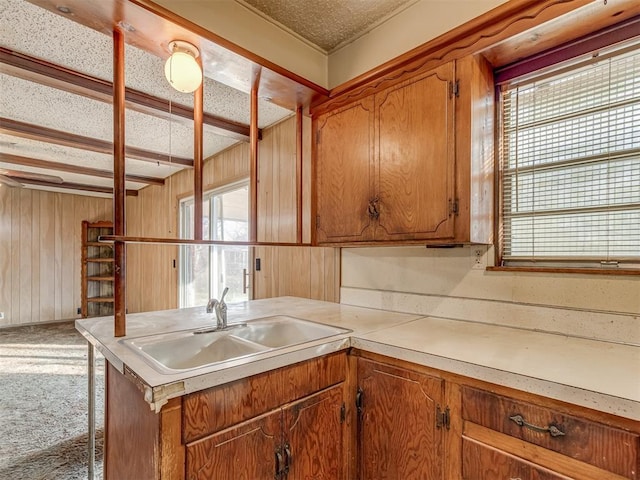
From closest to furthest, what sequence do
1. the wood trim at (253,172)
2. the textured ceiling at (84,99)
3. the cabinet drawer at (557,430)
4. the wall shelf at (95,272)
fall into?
1. the cabinet drawer at (557,430)
2. the textured ceiling at (84,99)
3. the wood trim at (253,172)
4. the wall shelf at (95,272)

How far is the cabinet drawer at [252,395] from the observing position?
3.14 ft

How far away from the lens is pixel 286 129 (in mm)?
2730

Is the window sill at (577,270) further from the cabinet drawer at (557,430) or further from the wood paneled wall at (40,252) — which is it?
the wood paneled wall at (40,252)

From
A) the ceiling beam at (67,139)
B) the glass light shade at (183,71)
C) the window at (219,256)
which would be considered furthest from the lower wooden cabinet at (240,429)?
the ceiling beam at (67,139)

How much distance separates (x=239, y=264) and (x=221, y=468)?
8.49ft

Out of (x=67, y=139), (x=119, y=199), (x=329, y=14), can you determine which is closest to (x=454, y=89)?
(x=329, y=14)

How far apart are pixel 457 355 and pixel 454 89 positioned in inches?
40.9

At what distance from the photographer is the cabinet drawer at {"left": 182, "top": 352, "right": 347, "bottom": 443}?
37.6 inches

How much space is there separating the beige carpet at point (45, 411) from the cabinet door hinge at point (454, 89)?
258 centimetres

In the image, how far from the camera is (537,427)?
92 cm

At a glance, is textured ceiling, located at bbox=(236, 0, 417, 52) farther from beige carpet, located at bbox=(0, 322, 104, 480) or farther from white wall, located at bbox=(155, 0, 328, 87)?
beige carpet, located at bbox=(0, 322, 104, 480)

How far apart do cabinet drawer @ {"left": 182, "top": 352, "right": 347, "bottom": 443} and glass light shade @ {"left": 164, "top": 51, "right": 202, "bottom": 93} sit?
1.18 meters

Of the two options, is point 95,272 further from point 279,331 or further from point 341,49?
point 341,49

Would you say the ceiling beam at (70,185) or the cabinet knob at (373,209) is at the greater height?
the ceiling beam at (70,185)
